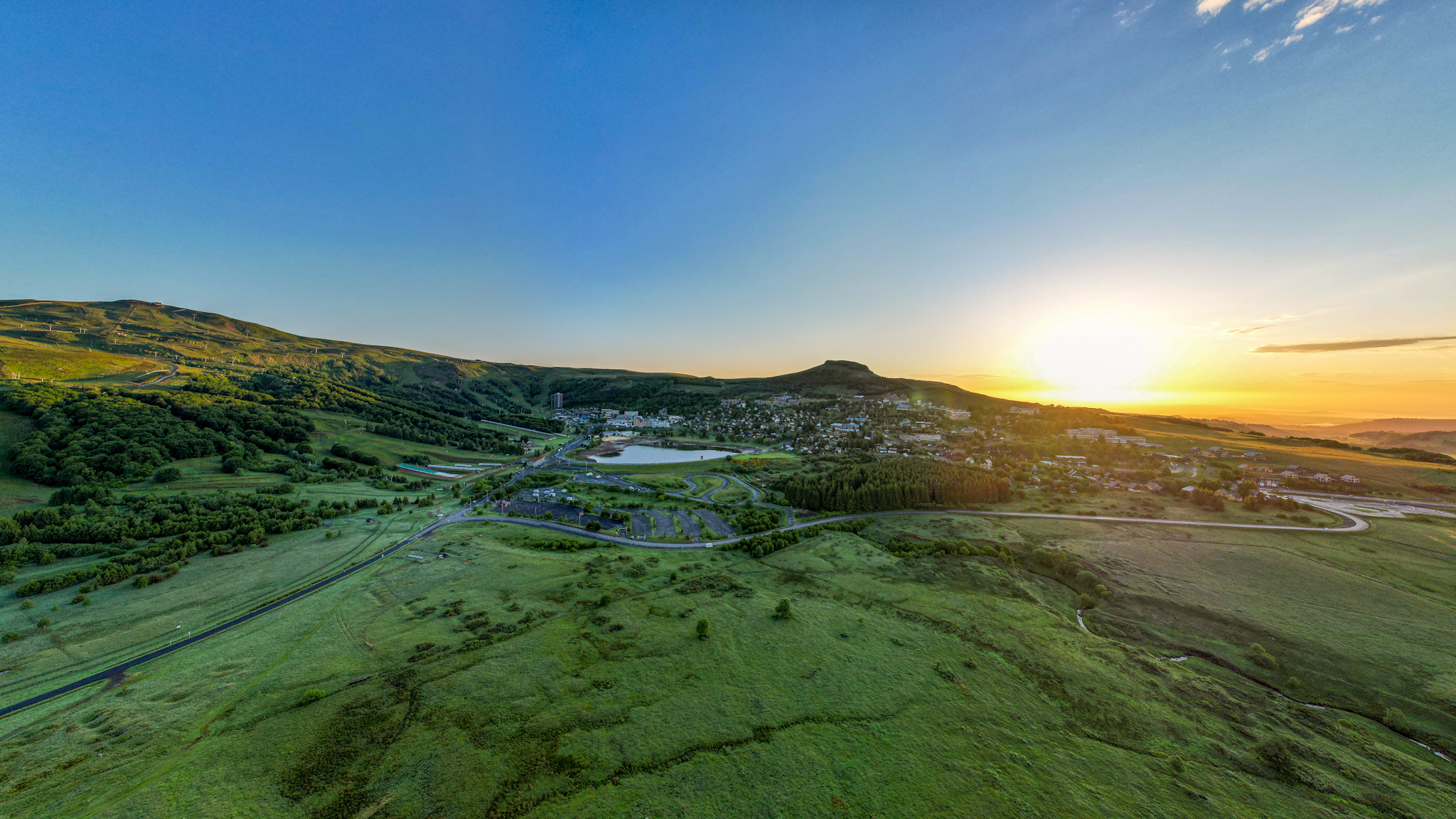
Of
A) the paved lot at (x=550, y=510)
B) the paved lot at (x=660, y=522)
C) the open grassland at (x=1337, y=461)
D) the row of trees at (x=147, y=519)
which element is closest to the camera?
the row of trees at (x=147, y=519)

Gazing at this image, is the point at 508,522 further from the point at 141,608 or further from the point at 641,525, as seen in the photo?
the point at 141,608

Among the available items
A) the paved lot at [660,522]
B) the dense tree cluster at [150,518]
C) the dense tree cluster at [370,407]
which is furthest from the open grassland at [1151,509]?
the dense tree cluster at [370,407]

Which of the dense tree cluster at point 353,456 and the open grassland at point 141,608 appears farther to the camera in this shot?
the dense tree cluster at point 353,456

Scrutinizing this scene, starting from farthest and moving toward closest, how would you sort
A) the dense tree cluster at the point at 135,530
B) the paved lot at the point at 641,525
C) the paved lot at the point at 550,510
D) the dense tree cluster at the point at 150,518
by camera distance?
the paved lot at the point at 550,510
the paved lot at the point at 641,525
the dense tree cluster at the point at 150,518
the dense tree cluster at the point at 135,530

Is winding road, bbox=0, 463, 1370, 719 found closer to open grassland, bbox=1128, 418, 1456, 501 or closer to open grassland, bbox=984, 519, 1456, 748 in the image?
open grassland, bbox=984, 519, 1456, 748

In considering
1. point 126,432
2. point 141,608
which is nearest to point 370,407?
point 126,432

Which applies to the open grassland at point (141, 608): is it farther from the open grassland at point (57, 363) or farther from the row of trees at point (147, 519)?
the open grassland at point (57, 363)

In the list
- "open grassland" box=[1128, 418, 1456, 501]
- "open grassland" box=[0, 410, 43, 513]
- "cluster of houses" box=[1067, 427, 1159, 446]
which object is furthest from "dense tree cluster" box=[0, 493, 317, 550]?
"cluster of houses" box=[1067, 427, 1159, 446]

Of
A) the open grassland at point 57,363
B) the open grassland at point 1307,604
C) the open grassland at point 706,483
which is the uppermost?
the open grassland at point 57,363
